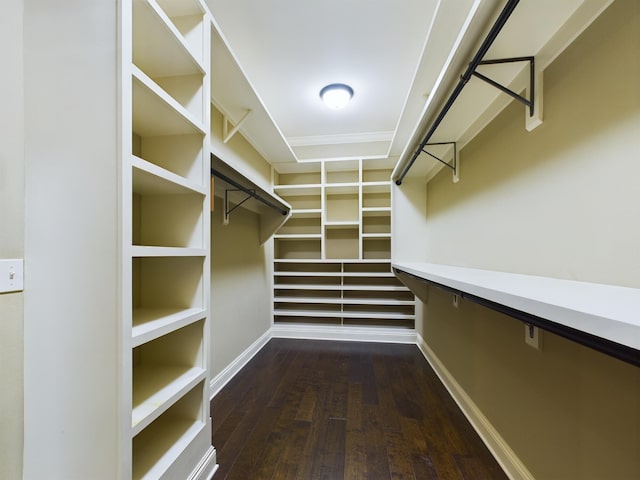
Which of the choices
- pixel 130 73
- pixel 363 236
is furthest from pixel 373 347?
pixel 130 73

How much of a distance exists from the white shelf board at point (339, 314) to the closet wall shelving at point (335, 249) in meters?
0.01

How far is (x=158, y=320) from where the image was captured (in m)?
0.98

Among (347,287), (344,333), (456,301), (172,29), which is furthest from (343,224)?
(172,29)

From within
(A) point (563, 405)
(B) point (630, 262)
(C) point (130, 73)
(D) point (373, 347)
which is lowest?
(D) point (373, 347)

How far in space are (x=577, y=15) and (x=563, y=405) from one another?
125 cm

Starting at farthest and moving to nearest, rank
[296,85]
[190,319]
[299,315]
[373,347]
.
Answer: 1. [299,315]
2. [373,347]
3. [296,85]
4. [190,319]

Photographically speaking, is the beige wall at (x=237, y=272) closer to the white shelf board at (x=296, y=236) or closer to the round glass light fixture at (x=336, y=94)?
the white shelf board at (x=296, y=236)

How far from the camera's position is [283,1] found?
1.47 meters

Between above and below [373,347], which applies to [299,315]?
above

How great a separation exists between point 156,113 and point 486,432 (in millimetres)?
2131

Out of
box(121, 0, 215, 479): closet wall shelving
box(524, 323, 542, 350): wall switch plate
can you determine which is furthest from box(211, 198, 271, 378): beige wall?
box(524, 323, 542, 350): wall switch plate

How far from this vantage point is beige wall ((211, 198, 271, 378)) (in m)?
1.95

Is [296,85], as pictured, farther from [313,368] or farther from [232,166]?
[313,368]

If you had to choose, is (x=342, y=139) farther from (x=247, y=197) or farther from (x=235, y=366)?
(x=235, y=366)
